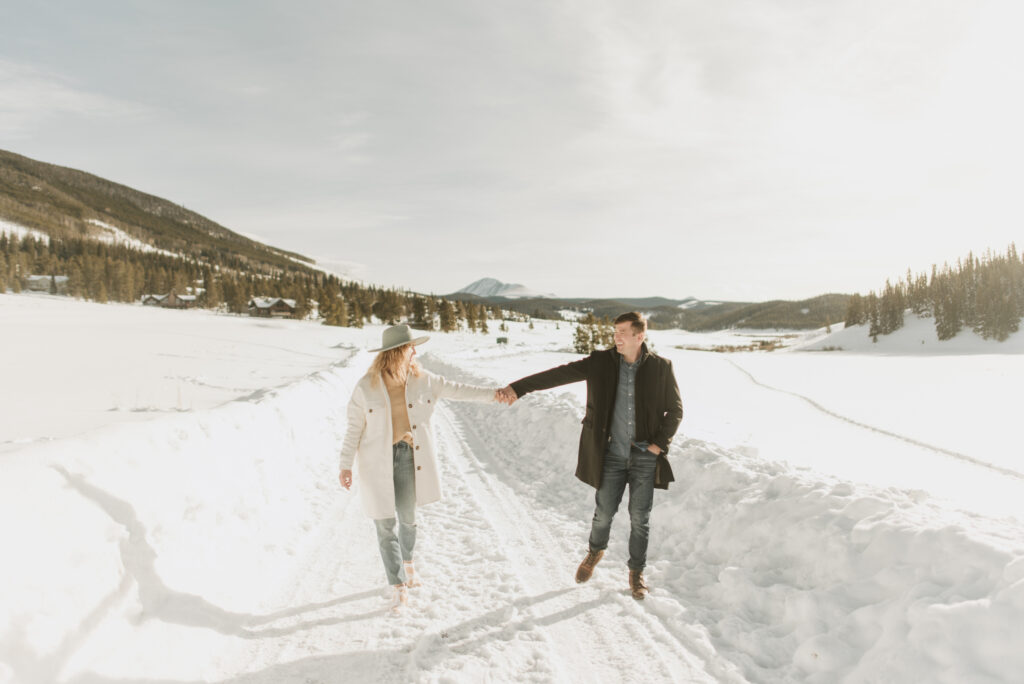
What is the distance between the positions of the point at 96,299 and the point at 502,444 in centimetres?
13283

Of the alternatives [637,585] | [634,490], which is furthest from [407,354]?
[637,585]

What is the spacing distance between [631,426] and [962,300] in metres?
84.0

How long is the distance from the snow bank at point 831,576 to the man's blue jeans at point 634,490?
1.80 ft

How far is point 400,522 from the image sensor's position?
4.39m

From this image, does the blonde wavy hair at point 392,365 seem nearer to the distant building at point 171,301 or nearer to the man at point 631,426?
the man at point 631,426

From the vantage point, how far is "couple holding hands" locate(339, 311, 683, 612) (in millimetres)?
4223

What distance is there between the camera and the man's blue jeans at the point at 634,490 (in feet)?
14.6

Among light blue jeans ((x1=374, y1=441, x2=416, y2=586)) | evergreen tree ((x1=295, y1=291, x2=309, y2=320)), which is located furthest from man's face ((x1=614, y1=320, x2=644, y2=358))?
evergreen tree ((x1=295, y1=291, x2=309, y2=320))

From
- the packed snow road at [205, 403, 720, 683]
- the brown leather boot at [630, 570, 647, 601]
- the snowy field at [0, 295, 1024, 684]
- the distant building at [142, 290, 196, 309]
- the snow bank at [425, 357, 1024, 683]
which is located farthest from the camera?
the distant building at [142, 290, 196, 309]

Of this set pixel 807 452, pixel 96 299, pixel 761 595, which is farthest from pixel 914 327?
pixel 96 299

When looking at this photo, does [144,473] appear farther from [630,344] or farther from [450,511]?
[630,344]

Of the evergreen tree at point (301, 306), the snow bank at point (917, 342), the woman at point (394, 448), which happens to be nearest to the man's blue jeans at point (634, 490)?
the woman at point (394, 448)

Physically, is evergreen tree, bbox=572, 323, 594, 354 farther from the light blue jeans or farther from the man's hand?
the light blue jeans

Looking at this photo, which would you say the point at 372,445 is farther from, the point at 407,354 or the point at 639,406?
the point at 639,406
